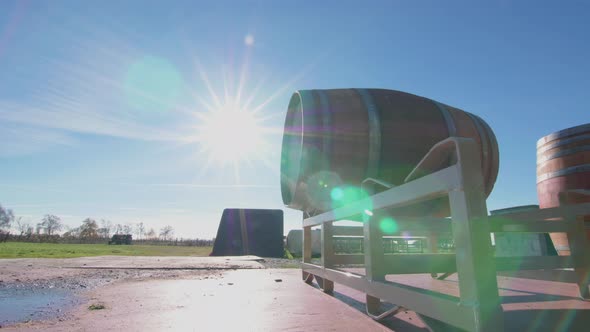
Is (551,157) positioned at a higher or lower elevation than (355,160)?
higher

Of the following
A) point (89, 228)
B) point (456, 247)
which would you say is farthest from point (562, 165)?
point (89, 228)

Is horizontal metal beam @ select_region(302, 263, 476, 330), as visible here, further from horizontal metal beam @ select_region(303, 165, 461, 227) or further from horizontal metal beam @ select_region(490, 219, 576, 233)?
horizontal metal beam @ select_region(490, 219, 576, 233)

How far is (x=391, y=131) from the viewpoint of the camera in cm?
253

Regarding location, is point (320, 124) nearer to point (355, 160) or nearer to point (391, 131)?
point (355, 160)

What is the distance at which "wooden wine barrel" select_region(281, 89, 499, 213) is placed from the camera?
251 cm

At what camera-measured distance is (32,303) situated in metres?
2.72

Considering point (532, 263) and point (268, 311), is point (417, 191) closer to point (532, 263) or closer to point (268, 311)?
point (268, 311)

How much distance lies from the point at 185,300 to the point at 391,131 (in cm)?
224

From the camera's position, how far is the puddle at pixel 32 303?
2191mm

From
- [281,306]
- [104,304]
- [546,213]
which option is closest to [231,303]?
[281,306]

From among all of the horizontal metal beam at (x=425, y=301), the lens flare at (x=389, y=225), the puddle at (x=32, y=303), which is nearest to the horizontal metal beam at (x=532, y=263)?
the lens flare at (x=389, y=225)

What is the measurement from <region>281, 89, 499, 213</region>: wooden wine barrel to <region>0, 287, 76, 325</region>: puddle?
6.95 feet

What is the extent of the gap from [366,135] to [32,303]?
3.17 m

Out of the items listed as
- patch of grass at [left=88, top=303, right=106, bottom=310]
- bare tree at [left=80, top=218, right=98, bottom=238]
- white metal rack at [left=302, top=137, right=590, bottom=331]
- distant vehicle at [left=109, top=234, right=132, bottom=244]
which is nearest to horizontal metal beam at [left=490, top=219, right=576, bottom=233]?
white metal rack at [left=302, top=137, right=590, bottom=331]
